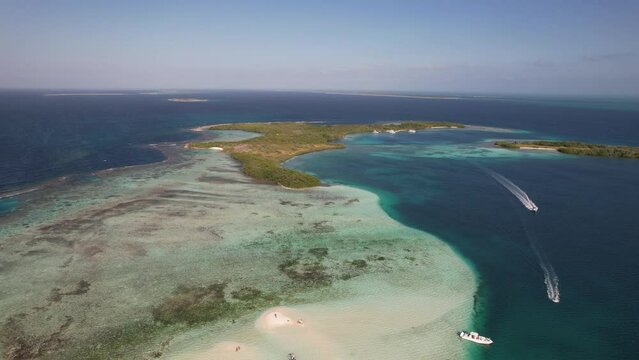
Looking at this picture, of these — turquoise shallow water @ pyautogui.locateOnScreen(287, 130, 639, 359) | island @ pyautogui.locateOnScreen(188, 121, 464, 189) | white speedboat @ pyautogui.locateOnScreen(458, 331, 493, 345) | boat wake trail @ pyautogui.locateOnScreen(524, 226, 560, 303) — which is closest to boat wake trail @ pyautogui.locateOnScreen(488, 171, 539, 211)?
turquoise shallow water @ pyautogui.locateOnScreen(287, 130, 639, 359)

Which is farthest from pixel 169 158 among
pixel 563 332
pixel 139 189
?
pixel 563 332

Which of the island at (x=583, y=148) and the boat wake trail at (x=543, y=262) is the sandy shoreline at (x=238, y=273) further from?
the island at (x=583, y=148)

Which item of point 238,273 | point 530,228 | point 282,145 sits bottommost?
point 238,273

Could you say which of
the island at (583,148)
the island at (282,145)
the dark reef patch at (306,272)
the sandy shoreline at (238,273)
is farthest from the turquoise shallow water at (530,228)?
the dark reef patch at (306,272)

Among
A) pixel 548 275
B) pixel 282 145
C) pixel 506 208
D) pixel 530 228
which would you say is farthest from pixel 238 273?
pixel 282 145

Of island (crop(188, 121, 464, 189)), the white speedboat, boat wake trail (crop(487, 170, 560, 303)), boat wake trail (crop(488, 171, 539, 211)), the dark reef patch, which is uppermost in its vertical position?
island (crop(188, 121, 464, 189))

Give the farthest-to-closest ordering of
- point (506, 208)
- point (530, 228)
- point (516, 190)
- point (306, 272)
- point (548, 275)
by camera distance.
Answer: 1. point (516, 190)
2. point (506, 208)
3. point (530, 228)
4. point (548, 275)
5. point (306, 272)

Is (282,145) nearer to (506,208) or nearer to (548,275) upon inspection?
(506,208)

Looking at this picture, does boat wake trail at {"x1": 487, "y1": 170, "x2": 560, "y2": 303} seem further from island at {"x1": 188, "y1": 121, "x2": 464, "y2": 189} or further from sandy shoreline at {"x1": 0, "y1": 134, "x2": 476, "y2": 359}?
island at {"x1": 188, "y1": 121, "x2": 464, "y2": 189}
